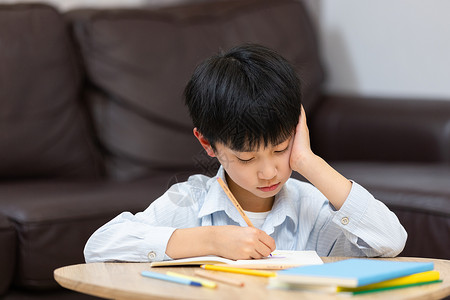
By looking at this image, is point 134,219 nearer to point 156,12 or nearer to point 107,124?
point 107,124

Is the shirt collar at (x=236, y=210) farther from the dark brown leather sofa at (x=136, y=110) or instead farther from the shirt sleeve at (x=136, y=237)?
the dark brown leather sofa at (x=136, y=110)

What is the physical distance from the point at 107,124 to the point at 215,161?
35.0 inches

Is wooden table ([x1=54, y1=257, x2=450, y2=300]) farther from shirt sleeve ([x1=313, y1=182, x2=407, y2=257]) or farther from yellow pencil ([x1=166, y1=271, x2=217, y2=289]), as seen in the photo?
shirt sleeve ([x1=313, y1=182, x2=407, y2=257])

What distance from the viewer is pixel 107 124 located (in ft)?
7.02

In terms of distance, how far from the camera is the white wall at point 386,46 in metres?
2.39

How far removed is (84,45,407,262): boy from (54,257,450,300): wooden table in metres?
0.11

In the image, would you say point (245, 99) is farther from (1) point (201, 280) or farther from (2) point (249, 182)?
(1) point (201, 280)

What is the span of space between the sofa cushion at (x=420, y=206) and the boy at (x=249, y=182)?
48 centimetres

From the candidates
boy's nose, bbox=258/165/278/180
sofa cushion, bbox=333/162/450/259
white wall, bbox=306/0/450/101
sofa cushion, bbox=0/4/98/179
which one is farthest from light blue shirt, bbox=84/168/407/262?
white wall, bbox=306/0/450/101

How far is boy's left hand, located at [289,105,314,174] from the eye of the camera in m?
1.08

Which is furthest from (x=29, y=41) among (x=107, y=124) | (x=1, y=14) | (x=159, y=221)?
(x=159, y=221)

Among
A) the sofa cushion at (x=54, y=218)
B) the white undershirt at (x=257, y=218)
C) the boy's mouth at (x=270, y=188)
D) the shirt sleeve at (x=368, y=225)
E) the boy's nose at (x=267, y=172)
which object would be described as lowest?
the sofa cushion at (x=54, y=218)

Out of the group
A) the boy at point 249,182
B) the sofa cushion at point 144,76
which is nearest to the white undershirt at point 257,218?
the boy at point 249,182

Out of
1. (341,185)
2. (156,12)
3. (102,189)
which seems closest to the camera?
(341,185)
